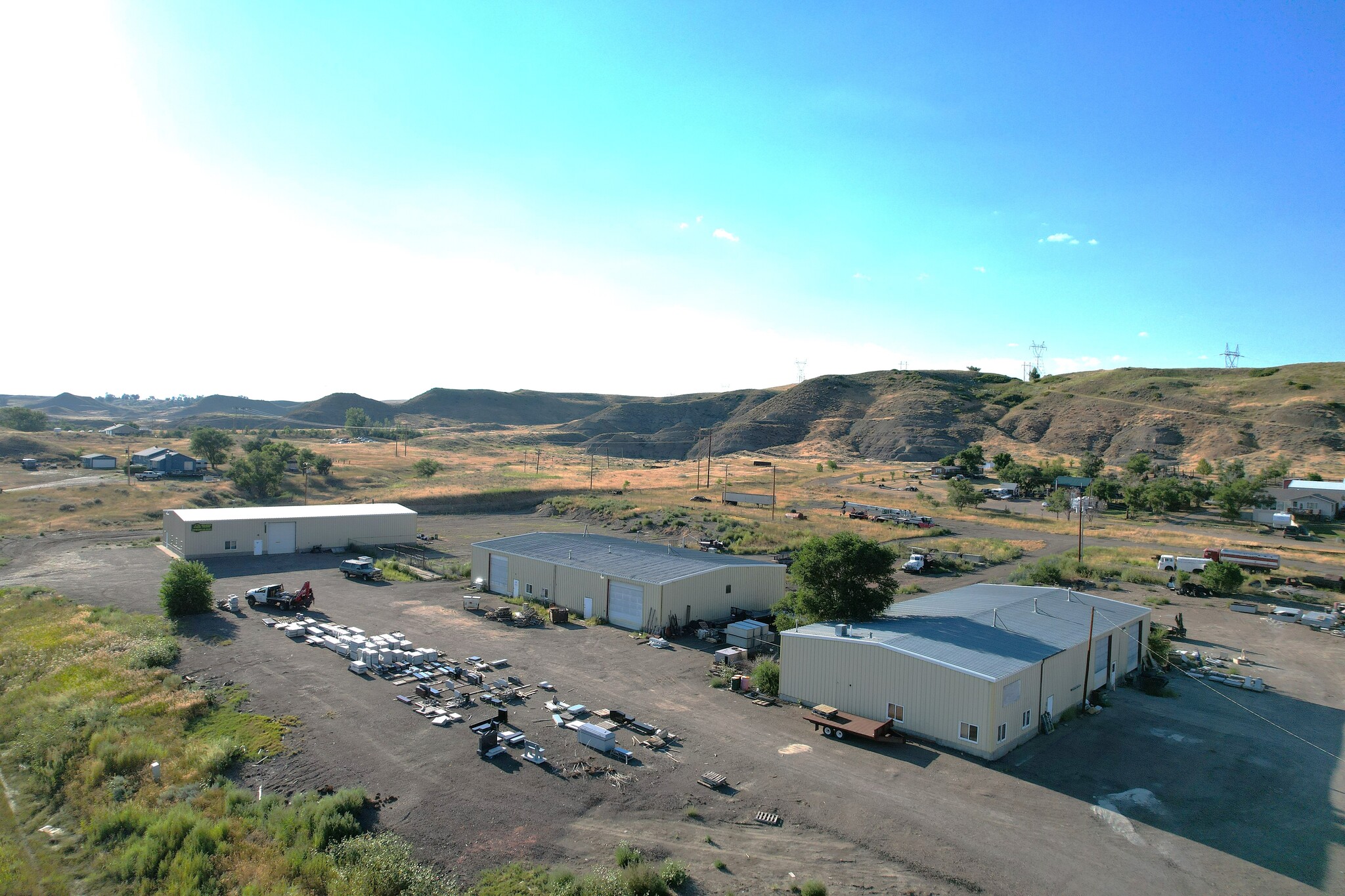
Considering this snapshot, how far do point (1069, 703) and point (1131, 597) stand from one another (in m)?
20.9

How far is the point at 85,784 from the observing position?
59.7ft

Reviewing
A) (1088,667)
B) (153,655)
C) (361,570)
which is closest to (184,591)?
(153,655)

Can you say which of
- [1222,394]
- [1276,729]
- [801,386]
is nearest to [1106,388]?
[1222,394]

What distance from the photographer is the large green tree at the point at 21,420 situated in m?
133

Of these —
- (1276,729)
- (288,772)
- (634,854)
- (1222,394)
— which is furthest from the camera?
(1222,394)

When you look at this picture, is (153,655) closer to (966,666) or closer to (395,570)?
(395,570)

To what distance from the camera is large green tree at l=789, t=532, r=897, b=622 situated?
2545 centimetres

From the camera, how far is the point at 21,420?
443ft

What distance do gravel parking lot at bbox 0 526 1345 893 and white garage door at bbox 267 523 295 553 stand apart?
77.3 feet

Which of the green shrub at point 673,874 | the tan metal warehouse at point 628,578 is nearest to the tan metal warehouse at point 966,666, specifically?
the tan metal warehouse at point 628,578

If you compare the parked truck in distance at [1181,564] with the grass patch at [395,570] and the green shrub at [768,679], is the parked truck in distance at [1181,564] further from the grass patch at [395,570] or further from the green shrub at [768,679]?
the grass patch at [395,570]

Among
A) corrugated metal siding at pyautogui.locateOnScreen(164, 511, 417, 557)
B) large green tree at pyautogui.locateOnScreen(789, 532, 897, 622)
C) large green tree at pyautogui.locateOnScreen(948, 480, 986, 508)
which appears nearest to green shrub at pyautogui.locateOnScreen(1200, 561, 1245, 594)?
large green tree at pyautogui.locateOnScreen(789, 532, 897, 622)

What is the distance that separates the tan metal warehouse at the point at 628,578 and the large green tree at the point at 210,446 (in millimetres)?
72408

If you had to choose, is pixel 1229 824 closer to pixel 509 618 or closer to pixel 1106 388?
pixel 509 618
